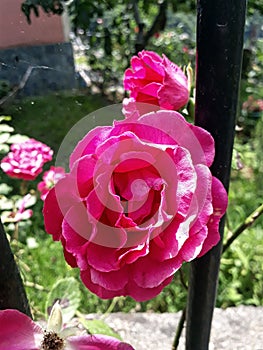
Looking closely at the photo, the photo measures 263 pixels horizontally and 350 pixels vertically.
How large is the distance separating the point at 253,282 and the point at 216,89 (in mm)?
1518

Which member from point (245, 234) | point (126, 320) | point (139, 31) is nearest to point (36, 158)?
point (126, 320)

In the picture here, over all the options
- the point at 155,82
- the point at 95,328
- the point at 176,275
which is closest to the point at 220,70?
the point at 155,82

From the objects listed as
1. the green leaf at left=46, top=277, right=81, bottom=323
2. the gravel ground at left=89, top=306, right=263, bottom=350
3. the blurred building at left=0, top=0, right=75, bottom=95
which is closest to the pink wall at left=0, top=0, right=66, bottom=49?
the blurred building at left=0, top=0, right=75, bottom=95

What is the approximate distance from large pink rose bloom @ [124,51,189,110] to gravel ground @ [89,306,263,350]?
76 cm

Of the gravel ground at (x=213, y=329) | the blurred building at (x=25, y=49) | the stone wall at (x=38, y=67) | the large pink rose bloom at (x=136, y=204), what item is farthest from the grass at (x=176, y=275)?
the large pink rose bloom at (x=136, y=204)

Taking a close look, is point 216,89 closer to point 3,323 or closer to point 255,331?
point 3,323

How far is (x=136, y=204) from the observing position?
365 millimetres

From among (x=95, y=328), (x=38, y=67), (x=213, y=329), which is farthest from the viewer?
(x=213, y=329)

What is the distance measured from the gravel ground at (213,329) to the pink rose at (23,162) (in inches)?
17.4

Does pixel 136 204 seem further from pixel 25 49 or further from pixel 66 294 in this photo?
pixel 66 294

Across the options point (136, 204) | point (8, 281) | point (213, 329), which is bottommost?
point (213, 329)

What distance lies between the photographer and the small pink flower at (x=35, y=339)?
0.43m

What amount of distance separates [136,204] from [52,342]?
0.20 metres

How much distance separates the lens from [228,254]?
193cm
